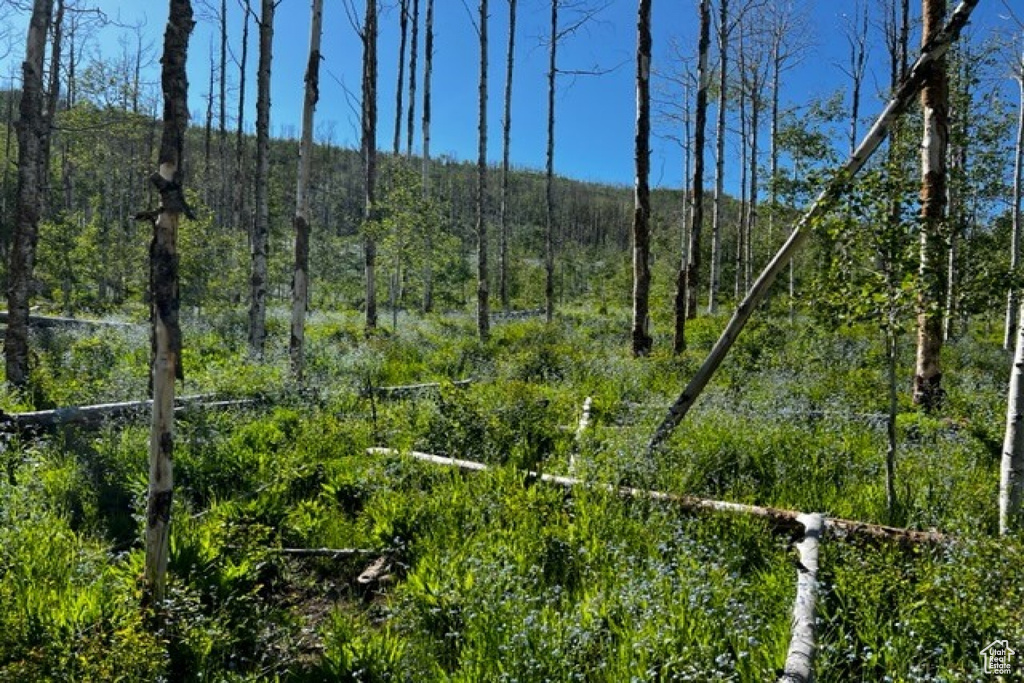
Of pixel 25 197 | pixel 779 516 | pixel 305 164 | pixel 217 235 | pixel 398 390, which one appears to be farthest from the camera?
pixel 217 235

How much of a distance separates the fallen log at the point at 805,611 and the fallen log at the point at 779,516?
0.13 m

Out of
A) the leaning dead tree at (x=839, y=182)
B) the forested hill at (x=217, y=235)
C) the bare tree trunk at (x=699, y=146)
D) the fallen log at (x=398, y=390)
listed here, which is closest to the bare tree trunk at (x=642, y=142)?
the bare tree trunk at (x=699, y=146)

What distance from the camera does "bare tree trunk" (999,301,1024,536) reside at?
13.2 feet

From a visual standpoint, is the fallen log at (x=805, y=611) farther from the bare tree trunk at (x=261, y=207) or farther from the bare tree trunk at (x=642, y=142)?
the bare tree trunk at (x=261, y=207)

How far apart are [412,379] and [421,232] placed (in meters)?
7.31

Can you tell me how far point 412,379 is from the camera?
35.9 ft

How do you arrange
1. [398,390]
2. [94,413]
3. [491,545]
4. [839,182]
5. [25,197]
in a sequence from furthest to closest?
1. [398,390]
2. [25,197]
3. [94,413]
4. [839,182]
5. [491,545]

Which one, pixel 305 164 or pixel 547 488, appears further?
pixel 305 164

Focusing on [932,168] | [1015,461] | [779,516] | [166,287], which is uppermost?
[932,168]

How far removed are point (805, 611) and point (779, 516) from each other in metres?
1.32

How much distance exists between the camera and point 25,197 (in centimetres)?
870

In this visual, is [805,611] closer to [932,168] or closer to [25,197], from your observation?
[932,168]

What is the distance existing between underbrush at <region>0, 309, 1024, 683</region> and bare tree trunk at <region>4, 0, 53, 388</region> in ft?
1.84

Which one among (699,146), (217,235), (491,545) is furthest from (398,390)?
(217,235)
